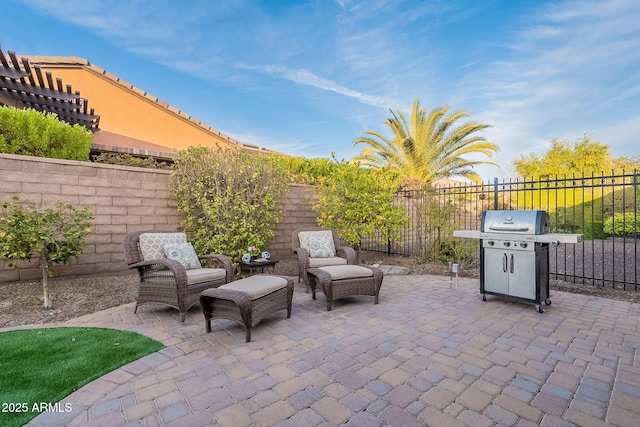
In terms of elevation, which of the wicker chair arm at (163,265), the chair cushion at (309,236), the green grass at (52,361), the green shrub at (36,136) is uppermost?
the green shrub at (36,136)

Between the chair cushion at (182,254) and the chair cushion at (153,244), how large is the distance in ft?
0.30

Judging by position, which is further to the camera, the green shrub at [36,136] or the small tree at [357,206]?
the small tree at [357,206]

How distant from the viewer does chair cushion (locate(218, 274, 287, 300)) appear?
3264 mm

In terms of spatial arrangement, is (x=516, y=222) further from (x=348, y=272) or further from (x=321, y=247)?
(x=321, y=247)

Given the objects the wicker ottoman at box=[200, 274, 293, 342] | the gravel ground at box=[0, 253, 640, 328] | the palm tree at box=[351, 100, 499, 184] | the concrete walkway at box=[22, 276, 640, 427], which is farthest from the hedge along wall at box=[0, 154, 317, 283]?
the palm tree at box=[351, 100, 499, 184]

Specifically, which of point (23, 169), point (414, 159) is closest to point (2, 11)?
point (23, 169)

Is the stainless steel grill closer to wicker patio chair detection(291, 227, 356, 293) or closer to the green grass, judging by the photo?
wicker patio chair detection(291, 227, 356, 293)

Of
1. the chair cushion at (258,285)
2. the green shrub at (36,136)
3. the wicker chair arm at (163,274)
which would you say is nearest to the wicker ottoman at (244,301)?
the chair cushion at (258,285)

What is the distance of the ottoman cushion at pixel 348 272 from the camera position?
4.16 m

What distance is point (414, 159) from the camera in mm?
13133

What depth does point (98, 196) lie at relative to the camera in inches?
206

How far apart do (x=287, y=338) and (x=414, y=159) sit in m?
11.4

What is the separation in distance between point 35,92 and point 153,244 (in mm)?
5156

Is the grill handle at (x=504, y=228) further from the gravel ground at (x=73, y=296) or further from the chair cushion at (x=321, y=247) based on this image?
the chair cushion at (x=321, y=247)
